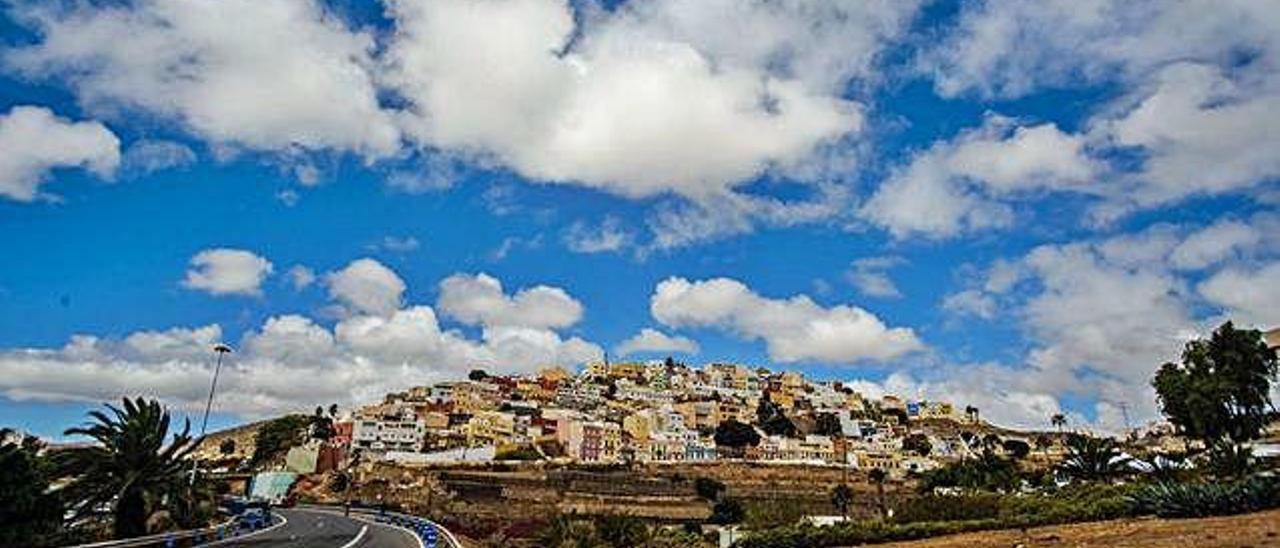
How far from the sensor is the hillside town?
129750 mm

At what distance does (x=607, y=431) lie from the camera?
138250mm

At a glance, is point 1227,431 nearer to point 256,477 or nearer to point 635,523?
point 635,523

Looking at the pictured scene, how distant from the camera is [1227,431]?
59.8 metres

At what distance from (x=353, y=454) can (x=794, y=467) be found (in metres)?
61.3

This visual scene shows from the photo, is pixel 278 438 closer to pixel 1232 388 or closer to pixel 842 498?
pixel 842 498

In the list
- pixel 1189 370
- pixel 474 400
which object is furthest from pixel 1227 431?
pixel 474 400

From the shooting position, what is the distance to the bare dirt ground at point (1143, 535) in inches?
597

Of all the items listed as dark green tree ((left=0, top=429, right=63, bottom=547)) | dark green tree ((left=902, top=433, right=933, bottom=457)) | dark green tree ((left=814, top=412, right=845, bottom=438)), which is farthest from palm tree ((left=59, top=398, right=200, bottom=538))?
dark green tree ((left=814, top=412, right=845, bottom=438))

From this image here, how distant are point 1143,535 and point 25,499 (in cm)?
3001

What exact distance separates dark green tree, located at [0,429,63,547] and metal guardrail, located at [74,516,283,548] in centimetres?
254

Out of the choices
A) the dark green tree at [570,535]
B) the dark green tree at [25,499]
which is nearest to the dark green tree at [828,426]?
the dark green tree at [570,535]

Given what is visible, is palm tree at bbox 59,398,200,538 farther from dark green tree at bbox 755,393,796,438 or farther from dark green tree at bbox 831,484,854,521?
dark green tree at bbox 755,393,796,438

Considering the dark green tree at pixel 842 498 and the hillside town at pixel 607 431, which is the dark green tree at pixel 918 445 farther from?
the dark green tree at pixel 842 498

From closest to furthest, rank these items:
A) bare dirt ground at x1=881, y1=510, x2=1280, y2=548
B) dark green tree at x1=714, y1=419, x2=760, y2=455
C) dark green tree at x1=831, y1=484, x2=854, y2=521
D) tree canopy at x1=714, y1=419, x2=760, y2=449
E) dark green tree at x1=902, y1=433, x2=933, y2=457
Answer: bare dirt ground at x1=881, y1=510, x2=1280, y2=548
dark green tree at x1=831, y1=484, x2=854, y2=521
dark green tree at x1=714, y1=419, x2=760, y2=455
tree canopy at x1=714, y1=419, x2=760, y2=449
dark green tree at x1=902, y1=433, x2=933, y2=457
